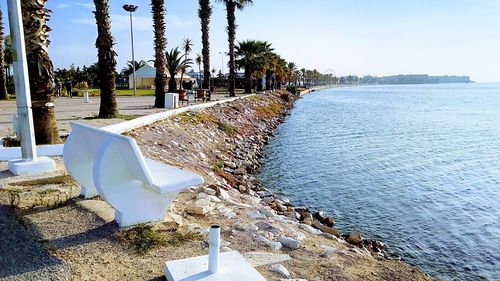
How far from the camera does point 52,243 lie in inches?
153

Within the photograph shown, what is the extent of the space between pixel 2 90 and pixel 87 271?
85.2 ft

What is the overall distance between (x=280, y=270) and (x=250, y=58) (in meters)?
A: 45.3

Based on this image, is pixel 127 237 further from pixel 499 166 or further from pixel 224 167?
pixel 499 166

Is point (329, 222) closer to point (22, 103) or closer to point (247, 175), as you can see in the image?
point (247, 175)

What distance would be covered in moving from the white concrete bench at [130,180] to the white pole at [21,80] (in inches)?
89.4

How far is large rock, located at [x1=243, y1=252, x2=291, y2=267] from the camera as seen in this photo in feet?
13.0

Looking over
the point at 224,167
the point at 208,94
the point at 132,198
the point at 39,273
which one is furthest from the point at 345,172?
the point at 208,94

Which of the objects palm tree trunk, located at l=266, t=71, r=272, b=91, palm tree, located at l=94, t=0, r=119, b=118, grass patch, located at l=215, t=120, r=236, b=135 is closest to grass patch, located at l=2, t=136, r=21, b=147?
palm tree, located at l=94, t=0, r=119, b=118

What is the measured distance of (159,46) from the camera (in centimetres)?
2028

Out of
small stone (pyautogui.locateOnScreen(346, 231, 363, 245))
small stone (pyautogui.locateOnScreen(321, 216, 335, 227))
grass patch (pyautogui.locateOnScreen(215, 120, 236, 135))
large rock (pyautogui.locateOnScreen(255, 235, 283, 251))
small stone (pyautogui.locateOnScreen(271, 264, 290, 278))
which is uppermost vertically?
small stone (pyautogui.locateOnScreen(271, 264, 290, 278))

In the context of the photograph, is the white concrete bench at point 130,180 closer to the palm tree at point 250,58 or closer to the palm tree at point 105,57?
the palm tree at point 105,57

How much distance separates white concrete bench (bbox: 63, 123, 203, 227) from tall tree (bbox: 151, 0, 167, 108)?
1553 cm

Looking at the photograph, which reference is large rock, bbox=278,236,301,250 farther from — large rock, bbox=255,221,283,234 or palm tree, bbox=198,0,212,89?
palm tree, bbox=198,0,212,89

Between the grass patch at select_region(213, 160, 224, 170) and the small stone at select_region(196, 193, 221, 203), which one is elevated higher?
the small stone at select_region(196, 193, 221, 203)
